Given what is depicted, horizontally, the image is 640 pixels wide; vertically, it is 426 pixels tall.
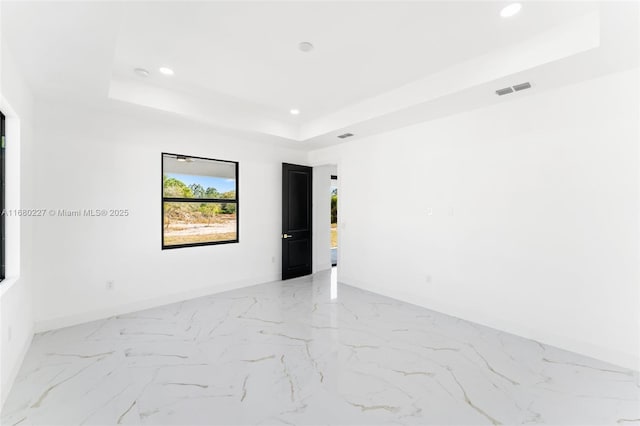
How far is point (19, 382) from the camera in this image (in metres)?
2.29

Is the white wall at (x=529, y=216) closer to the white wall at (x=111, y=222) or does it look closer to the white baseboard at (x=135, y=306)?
the white baseboard at (x=135, y=306)

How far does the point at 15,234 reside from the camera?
8.52ft

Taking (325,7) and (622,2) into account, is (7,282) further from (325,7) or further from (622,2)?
(622,2)

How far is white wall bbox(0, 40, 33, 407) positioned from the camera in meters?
2.15

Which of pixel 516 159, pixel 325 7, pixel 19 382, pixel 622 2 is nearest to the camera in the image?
pixel 622 2

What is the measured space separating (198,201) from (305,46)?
9.26 ft

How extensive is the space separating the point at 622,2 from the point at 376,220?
335cm

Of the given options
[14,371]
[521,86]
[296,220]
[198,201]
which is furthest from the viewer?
[296,220]

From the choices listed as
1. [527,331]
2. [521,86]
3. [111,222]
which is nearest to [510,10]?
[521,86]

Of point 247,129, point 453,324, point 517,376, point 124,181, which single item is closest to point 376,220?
point 453,324

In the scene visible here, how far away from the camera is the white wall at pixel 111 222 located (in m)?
3.29

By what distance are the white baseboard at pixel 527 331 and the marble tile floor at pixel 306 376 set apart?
94 millimetres

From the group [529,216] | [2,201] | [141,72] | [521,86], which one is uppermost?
[141,72]

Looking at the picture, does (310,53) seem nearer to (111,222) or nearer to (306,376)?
(306,376)
